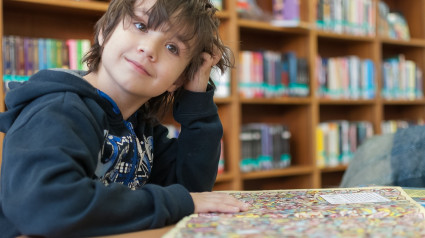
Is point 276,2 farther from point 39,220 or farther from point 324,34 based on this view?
point 39,220

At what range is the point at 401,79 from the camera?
361 centimetres

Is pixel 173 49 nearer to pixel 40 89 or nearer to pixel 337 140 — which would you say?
pixel 40 89

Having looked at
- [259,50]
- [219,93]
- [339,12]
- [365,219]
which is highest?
[339,12]

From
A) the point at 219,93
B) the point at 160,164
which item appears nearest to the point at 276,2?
the point at 219,93

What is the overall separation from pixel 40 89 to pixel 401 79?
337 cm

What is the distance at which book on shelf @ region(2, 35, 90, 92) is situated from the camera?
1968mm

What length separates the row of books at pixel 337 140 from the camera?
309 cm

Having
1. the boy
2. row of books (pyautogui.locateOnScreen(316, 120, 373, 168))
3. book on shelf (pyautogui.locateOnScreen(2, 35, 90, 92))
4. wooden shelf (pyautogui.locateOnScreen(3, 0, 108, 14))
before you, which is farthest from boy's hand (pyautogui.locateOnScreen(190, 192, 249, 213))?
row of books (pyautogui.locateOnScreen(316, 120, 373, 168))

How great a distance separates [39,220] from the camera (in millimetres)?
657

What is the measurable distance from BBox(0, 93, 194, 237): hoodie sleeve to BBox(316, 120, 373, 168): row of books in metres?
2.44

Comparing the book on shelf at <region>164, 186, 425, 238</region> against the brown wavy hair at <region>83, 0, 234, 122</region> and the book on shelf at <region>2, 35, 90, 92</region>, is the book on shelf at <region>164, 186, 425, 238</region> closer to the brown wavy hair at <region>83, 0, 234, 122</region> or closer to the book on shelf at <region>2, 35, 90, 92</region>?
the brown wavy hair at <region>83, 0, 234, 122</region>

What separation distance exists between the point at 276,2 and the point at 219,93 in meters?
0.82

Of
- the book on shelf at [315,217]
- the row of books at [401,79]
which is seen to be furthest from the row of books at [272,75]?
the book on shelf at [315,217]

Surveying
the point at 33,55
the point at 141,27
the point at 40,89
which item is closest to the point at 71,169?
the point at 40,89
